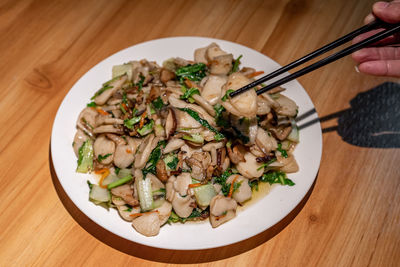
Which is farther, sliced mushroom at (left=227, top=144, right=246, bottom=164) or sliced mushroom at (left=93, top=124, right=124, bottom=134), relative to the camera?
sliced mushroom at (left=93, top=124, right=124, bottom=134)

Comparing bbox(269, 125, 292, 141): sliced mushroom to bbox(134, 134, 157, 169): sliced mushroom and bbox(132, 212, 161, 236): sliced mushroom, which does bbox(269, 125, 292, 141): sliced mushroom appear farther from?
bbox(132, 212, 161, 236): sliced mushroom

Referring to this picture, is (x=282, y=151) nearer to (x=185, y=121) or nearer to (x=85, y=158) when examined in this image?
(x=185, y=121)

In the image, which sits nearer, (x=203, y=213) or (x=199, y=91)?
(x=203, y=213)

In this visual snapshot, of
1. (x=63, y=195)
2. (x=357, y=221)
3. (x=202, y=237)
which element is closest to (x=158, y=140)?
(x=202, y=237)

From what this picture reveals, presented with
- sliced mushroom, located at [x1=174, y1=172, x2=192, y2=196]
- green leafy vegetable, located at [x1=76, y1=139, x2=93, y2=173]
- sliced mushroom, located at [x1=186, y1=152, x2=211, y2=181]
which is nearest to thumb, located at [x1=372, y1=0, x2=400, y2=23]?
sliced mushroom, located at [x1=186, y1=152, x2=211, y2=181]

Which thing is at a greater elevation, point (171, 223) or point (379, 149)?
point (171, 223)

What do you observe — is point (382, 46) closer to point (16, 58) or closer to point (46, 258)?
point (46, 258)

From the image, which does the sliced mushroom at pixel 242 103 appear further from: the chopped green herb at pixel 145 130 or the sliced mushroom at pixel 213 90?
the chopped green herb at pixel 145 130
